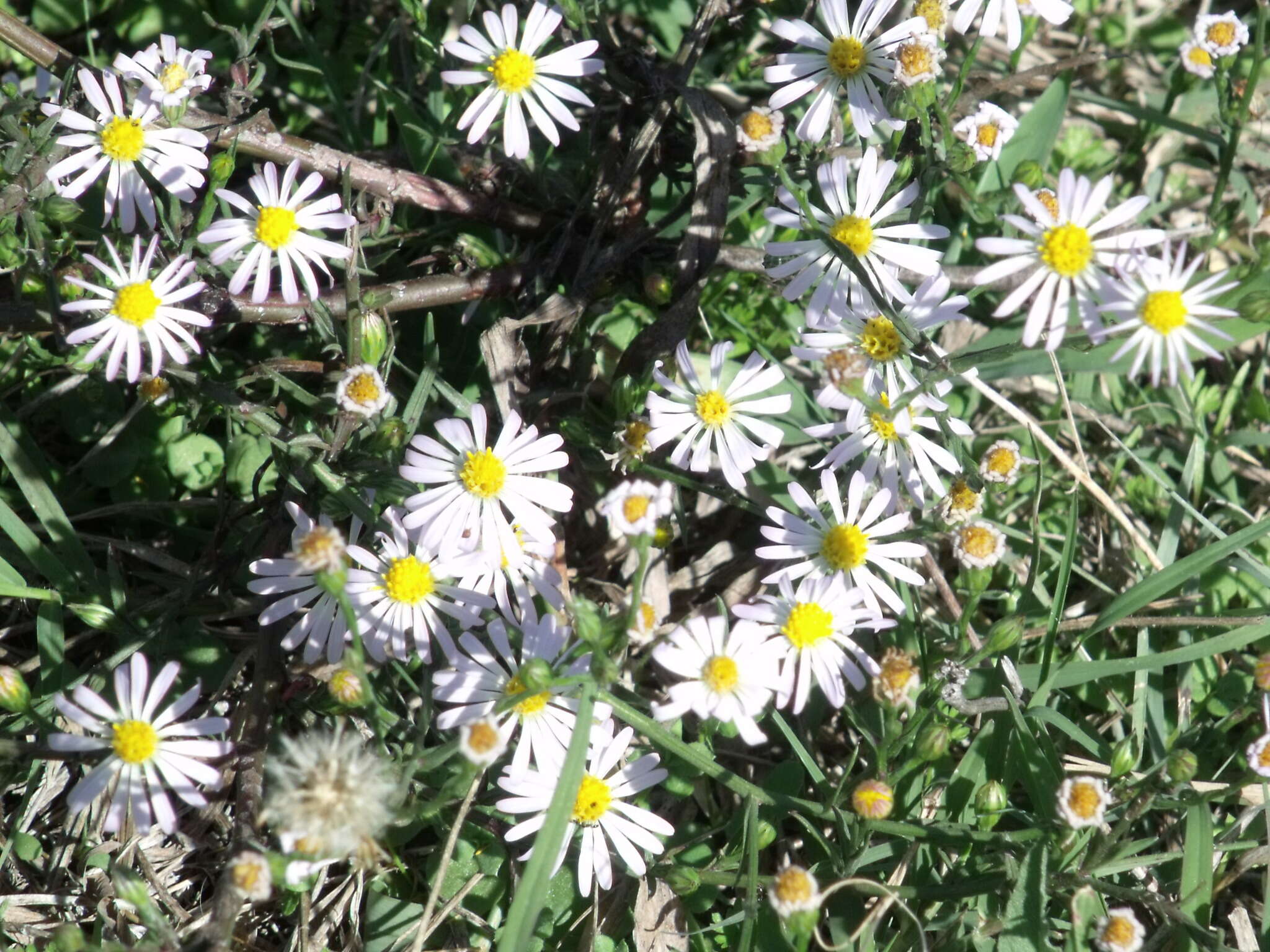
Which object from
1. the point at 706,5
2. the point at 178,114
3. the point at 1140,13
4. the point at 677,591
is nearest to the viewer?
the point at 178,114

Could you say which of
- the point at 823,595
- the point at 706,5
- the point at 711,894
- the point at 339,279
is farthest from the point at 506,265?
the point at 711,894

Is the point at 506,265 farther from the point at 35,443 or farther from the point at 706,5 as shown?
the point at 35,443

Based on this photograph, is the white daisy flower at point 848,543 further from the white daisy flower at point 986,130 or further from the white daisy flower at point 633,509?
the white daisy flower at point 986,130

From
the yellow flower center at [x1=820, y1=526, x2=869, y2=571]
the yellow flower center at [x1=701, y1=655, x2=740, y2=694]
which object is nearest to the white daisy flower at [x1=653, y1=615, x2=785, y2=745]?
the yellow flower center at [x1=701, y1=655, x2=740, y2=694]

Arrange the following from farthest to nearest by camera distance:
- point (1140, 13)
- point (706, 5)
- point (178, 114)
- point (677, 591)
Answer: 1. point (1140, 13)
2. point (677, 591)
3. point (706, 5)
4. point (178, 114)

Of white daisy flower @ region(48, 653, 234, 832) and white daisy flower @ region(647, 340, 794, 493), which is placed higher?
white daisy flower @ region(647, 340, 794, 493)

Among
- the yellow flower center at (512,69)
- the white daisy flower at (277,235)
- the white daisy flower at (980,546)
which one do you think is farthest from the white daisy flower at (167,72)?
the white daisy flower at (980,546)

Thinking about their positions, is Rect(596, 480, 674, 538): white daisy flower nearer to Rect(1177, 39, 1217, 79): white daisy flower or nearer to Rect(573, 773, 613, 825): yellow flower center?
Rect(573, 773, 613, 825): yellow flower center
